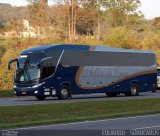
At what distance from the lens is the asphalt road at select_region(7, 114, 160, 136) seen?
16.5 meters

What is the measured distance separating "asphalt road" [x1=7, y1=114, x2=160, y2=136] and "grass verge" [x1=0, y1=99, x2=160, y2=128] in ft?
5.92

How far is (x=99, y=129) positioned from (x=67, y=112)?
7.85 metres

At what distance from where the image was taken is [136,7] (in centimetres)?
A: 9819

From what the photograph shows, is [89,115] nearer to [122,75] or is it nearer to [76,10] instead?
[122,75]

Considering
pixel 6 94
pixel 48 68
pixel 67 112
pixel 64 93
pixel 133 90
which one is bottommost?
pixel 6 94

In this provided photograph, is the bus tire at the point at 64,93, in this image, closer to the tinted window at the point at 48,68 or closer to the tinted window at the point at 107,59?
the tinted window at the point at 48,68

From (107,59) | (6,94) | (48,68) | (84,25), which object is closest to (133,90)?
(107,59)

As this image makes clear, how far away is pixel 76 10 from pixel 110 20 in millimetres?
13672

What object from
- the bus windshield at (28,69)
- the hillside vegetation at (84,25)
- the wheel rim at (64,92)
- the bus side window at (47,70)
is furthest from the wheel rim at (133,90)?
the hillside vegetation at (84,25)

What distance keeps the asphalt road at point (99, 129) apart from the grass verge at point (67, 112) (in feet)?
5.92

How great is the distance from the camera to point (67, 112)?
25750mm

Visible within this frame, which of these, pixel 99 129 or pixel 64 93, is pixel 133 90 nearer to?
pixel 64 93

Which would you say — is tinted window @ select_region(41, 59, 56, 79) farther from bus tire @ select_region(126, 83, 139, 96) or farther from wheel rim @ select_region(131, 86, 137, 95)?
wheel rim @ select_region(131, 86, 137, 95)

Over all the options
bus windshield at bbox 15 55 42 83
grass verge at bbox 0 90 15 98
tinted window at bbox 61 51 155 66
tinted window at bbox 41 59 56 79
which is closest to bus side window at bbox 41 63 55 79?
tinted window at bbox 41 59 56 79
